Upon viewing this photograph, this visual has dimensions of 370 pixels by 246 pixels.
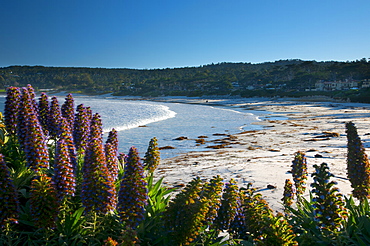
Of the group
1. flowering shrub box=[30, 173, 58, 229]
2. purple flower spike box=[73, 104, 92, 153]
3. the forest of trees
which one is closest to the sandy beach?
purple flower spike box=[73, 104, 92, 153]

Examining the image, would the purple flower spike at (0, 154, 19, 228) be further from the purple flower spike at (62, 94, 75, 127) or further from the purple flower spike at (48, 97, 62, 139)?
the purple flower spike at (62, 94, 75, 127)

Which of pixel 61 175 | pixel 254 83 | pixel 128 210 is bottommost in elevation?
pixel 128 210

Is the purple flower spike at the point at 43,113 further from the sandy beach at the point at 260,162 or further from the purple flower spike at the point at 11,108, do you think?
the sandy beach at the point at 260,162

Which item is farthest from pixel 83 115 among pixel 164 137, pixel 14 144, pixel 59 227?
pixel 164 137

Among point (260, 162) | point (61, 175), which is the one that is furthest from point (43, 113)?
point (260, 162)

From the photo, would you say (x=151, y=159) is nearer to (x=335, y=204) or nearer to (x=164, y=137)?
(x=335, y=204)

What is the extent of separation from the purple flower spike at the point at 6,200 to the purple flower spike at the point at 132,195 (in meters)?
0.93

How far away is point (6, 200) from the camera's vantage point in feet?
8.78

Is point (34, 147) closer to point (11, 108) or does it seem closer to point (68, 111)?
point (11, 108)

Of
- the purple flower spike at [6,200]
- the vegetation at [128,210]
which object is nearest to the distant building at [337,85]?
the vegetation at [128,210]

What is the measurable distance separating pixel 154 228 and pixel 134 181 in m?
0.82

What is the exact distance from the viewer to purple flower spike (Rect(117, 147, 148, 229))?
110 inches

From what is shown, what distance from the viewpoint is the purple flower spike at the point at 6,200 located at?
2662 millimetres

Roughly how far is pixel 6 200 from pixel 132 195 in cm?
109
